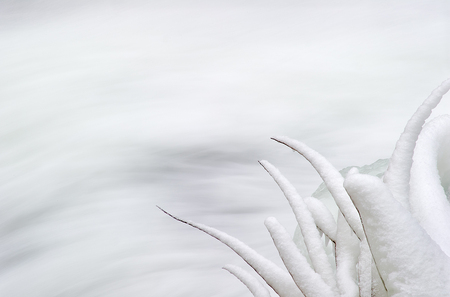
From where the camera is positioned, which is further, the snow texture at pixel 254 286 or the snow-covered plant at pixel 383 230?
the snow texture at pixel 254 286

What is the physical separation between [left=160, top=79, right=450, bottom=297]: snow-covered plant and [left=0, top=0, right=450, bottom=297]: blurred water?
291 mm

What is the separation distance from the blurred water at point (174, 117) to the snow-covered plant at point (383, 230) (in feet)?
0.96

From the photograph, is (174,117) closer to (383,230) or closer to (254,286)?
(254,286)

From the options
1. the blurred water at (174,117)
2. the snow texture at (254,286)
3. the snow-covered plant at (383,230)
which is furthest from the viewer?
the blurred water at (174,117)

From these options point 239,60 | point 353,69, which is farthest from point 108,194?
point 353,69

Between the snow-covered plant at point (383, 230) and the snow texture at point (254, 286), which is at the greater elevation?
the snow-covered plant at point (383, 230)

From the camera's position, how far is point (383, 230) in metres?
0.17

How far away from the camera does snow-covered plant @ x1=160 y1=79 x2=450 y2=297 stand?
0.56 ft

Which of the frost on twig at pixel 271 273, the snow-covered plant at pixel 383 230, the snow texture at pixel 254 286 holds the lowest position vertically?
the snow texture at pixel 254 286

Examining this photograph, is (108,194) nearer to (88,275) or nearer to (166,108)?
(88,275)

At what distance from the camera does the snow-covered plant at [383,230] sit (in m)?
0.17

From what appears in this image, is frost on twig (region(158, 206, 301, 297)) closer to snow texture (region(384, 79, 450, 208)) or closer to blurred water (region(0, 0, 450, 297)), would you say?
snow texture (region(384, 79, 450, 208))

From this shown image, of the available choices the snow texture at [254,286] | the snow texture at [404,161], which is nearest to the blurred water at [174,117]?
the snow texture at [254,286]

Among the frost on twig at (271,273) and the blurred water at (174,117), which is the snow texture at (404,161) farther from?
A: the blurred water at (174,117)
